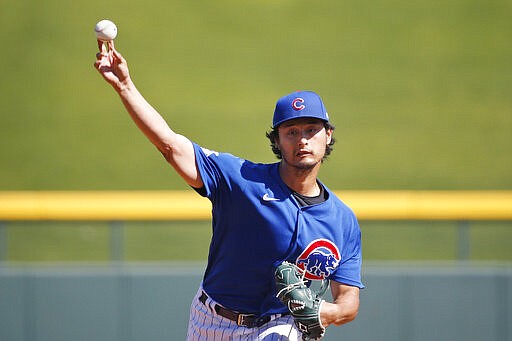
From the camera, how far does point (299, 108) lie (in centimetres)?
280

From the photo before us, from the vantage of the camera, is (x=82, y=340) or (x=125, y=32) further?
(x=125, y=32)

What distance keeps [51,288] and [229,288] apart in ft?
6.57

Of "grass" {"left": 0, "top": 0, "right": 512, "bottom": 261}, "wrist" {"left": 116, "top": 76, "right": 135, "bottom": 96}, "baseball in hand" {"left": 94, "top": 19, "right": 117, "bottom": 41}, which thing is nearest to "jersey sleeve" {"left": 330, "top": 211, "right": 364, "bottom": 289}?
"wrist" {"left": 116, "top": 76, "right": 135, "bottom": 96}

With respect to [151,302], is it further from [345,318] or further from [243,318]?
[345,318]

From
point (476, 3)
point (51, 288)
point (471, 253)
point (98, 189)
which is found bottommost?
point (51, 288)

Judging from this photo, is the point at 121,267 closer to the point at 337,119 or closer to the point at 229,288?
the point at 229,288

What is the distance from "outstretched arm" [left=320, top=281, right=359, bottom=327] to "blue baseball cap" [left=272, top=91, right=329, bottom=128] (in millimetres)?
669

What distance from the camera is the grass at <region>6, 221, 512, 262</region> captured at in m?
4.82

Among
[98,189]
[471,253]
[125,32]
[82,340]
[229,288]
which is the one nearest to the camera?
[229,288]

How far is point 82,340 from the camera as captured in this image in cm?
451

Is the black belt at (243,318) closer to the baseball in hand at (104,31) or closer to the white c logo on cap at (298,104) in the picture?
the white c logo on cap at (298,104)

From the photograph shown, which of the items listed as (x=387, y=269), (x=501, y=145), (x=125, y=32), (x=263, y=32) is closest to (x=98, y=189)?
(x=125, y=32)

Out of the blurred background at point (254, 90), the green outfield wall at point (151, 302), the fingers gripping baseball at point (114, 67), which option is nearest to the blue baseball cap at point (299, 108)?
the fingers gripping baseball at point (114, 67)

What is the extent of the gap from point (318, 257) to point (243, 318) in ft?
1.22
